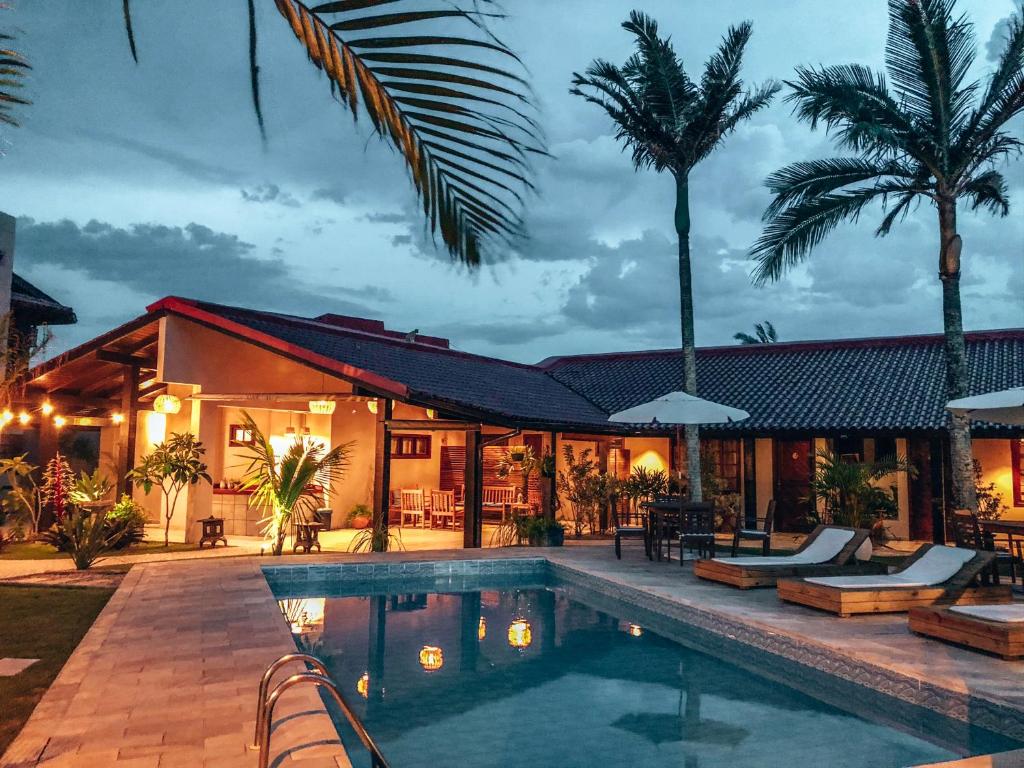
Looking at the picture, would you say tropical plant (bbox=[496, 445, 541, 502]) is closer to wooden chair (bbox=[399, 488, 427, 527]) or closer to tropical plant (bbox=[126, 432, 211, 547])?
wooden chair (bbox=[399, 488, 427, 527])

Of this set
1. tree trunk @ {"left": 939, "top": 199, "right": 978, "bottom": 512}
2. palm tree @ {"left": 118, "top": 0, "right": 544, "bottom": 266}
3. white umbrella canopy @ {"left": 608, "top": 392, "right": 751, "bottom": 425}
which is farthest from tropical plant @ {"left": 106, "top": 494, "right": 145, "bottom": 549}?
tree trunk @ {"left": 939, "top": 199, "right": 978, "bottom": 512}

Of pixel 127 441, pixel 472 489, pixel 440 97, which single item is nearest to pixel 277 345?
pixel 127 441

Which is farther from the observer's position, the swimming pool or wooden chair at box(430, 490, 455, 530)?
wooden chair at box(430, 490, 455, 530)

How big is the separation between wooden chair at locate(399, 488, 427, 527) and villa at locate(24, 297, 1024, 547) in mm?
534

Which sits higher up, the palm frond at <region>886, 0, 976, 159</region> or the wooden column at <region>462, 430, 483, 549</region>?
the palm frond at <region>886, 0, 976, 159</region>

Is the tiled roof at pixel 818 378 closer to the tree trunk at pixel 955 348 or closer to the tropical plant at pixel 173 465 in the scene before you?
the tree trunk at pixel 955 348

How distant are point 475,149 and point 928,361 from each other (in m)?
20.6

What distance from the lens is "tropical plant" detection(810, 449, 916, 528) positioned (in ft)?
50.0

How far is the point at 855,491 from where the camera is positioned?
15250 mm

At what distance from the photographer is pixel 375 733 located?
5922mm

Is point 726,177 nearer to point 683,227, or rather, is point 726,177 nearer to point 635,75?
point 683,227

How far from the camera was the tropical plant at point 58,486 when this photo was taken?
14078mm

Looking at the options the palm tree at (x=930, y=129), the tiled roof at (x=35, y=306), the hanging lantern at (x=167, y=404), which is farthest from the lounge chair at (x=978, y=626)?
the tiled roof at (x=35, y=306)

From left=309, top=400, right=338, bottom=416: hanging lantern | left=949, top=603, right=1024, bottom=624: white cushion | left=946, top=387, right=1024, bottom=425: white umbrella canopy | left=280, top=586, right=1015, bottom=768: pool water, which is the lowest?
left=280, top=586, right=1015, bottom=768: pool water
